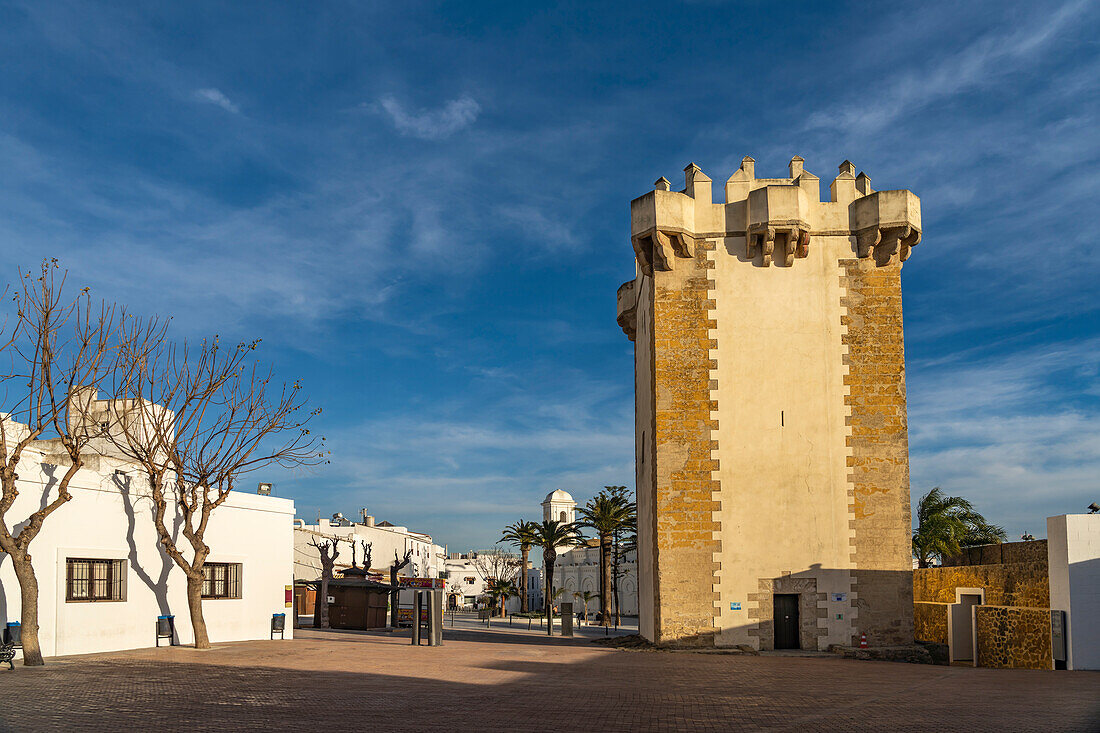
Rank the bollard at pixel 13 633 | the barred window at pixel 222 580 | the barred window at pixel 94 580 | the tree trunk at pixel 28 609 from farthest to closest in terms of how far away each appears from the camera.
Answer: the barred window at pixel 222 580 → the barred window at pixel 94 580 → the bollard at pixel 13 633 → the tree trunk at pixel 28 609

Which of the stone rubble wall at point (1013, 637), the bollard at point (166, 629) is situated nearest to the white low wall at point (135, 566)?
the bollard at point (166, 629)

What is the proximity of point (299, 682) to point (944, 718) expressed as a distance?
1092 cm

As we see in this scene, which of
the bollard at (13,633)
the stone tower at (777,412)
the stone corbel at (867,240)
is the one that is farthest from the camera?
the stone corbel at (867,240)

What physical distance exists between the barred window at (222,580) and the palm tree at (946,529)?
91.5 ft

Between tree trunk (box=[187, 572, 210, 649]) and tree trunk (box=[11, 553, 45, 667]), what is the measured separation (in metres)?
4.80

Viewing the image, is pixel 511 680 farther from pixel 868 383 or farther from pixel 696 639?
pixel 868 383

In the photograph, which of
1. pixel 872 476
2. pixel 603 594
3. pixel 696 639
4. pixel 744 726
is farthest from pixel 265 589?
pixel 603 594

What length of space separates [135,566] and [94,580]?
1.43 metres

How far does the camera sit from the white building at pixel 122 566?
21.7 m

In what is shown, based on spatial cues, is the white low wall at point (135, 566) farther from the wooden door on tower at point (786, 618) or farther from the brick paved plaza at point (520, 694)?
the wooden door on tower at point (786, 618)

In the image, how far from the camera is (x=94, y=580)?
77.0 ft

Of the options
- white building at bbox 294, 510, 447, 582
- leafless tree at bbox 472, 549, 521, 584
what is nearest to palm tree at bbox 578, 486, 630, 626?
white building at bbox 294, 510, 447, 582

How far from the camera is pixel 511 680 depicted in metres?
17.5

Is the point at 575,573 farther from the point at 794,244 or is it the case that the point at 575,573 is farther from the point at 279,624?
the point at 794,244
